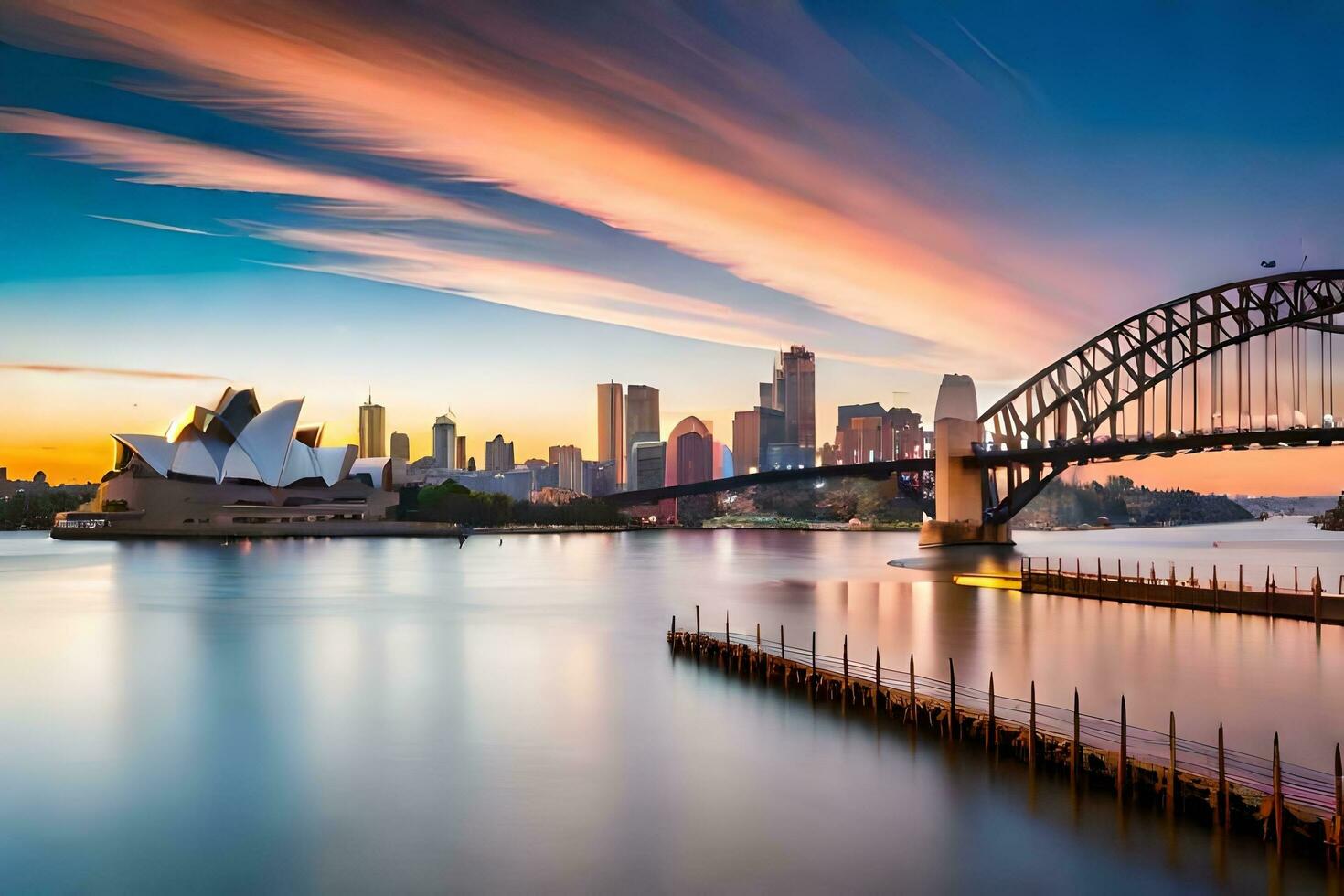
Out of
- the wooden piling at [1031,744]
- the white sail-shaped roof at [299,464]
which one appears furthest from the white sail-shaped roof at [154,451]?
the wooden piling at [1031,744]

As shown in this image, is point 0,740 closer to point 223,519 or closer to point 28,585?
point 28,585

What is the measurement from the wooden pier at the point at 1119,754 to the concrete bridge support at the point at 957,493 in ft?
140

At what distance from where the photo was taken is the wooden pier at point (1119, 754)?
473 inches

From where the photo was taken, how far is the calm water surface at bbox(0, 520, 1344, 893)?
12727 millimetres

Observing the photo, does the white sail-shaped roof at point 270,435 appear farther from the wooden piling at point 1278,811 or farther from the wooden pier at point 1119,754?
the wooden piling at point 1278,811

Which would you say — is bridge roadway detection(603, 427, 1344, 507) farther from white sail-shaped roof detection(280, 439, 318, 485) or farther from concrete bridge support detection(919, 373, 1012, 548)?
white sail-shaped roof detection(280, 439, 318, 485)

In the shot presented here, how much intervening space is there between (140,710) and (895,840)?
628 inches

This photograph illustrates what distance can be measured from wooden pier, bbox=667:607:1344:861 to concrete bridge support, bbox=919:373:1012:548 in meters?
42.7

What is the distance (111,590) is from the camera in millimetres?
48375

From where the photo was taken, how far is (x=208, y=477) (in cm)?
10006

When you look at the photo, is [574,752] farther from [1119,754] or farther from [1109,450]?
[1109,450]

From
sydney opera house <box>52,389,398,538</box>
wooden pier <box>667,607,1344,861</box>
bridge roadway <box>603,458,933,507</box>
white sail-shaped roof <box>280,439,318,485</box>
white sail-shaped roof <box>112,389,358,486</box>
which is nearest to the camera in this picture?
wooden pier <box>667,607,1344,861</box>

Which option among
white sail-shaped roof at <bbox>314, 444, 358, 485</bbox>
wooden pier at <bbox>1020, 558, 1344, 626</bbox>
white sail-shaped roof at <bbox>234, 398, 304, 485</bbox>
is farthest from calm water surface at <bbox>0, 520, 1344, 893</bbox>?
white sail-shaped roof at <bbox>314, 444, 358, 485</bbox>

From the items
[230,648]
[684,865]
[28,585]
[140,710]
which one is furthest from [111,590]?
[684,865]
